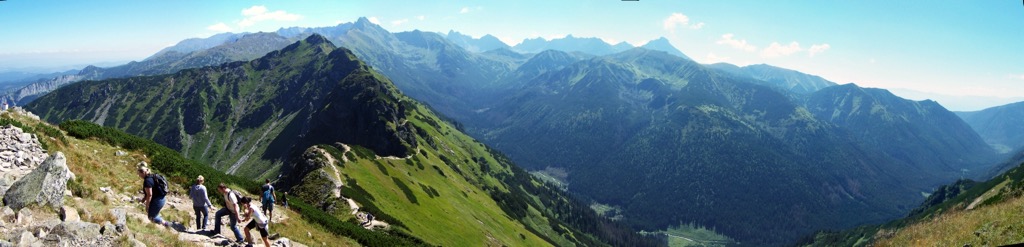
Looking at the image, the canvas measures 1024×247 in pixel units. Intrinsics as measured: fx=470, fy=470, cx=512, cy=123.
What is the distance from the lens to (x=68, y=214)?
74.7 feet

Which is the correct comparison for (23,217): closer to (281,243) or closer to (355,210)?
(281,243)

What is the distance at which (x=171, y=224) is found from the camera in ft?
93.3

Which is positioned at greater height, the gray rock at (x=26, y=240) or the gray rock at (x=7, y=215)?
the gray rock at (x=7, y=215)

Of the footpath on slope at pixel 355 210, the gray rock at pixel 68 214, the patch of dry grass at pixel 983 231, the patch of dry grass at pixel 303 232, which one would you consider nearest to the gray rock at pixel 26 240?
the gray rock at pixel 68 214

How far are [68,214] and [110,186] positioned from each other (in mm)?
10245

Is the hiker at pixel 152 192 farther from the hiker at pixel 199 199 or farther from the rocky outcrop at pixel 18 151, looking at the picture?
the rocky outcrop at pixel 18 151

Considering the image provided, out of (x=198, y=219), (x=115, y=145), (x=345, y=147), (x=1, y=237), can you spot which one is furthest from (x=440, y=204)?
(x=1, y=237)

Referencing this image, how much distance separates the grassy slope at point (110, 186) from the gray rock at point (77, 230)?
8.46 ft

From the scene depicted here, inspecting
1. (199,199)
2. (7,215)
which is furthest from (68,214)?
(199,199)

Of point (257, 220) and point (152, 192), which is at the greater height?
point (152, 192)

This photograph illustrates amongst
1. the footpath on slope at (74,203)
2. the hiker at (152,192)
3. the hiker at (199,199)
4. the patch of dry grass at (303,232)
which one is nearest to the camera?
the footpath on slope at (74,203)

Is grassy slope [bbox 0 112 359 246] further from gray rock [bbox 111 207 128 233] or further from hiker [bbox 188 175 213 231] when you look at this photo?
hiker [bbox 188 175 213 231]

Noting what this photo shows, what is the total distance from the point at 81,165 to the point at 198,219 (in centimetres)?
1052

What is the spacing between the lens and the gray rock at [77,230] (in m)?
19.8
